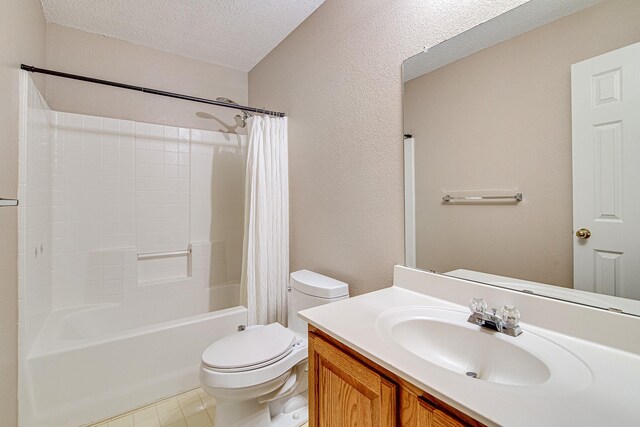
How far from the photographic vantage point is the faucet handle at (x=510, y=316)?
0.86 metres

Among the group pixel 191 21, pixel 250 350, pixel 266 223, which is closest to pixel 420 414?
pixel 250 350

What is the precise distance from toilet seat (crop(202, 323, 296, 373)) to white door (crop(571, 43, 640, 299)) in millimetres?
1189

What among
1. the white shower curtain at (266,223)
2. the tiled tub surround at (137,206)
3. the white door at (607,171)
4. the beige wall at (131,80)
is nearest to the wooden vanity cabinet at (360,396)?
the white door at (607,171)

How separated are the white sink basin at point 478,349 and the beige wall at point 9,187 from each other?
4.98 ft

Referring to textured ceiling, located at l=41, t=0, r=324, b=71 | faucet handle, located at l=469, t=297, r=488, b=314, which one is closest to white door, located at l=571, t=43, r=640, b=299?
faucet handle, located at l=469, t=297, r=488, b=314

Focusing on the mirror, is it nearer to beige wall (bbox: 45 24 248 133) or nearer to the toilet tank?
the toilet tank

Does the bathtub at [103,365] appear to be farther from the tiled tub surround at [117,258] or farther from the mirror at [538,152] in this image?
the mirror at [538,152]

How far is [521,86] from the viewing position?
3.11ft

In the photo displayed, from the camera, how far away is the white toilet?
4.13 feet

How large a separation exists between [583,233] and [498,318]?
1.15 ft

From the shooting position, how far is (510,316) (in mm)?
867

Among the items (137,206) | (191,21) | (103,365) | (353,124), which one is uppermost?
(191,21)

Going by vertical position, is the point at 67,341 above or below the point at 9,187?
below

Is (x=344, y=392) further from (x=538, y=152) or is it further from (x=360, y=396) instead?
(x=538, y=152)
